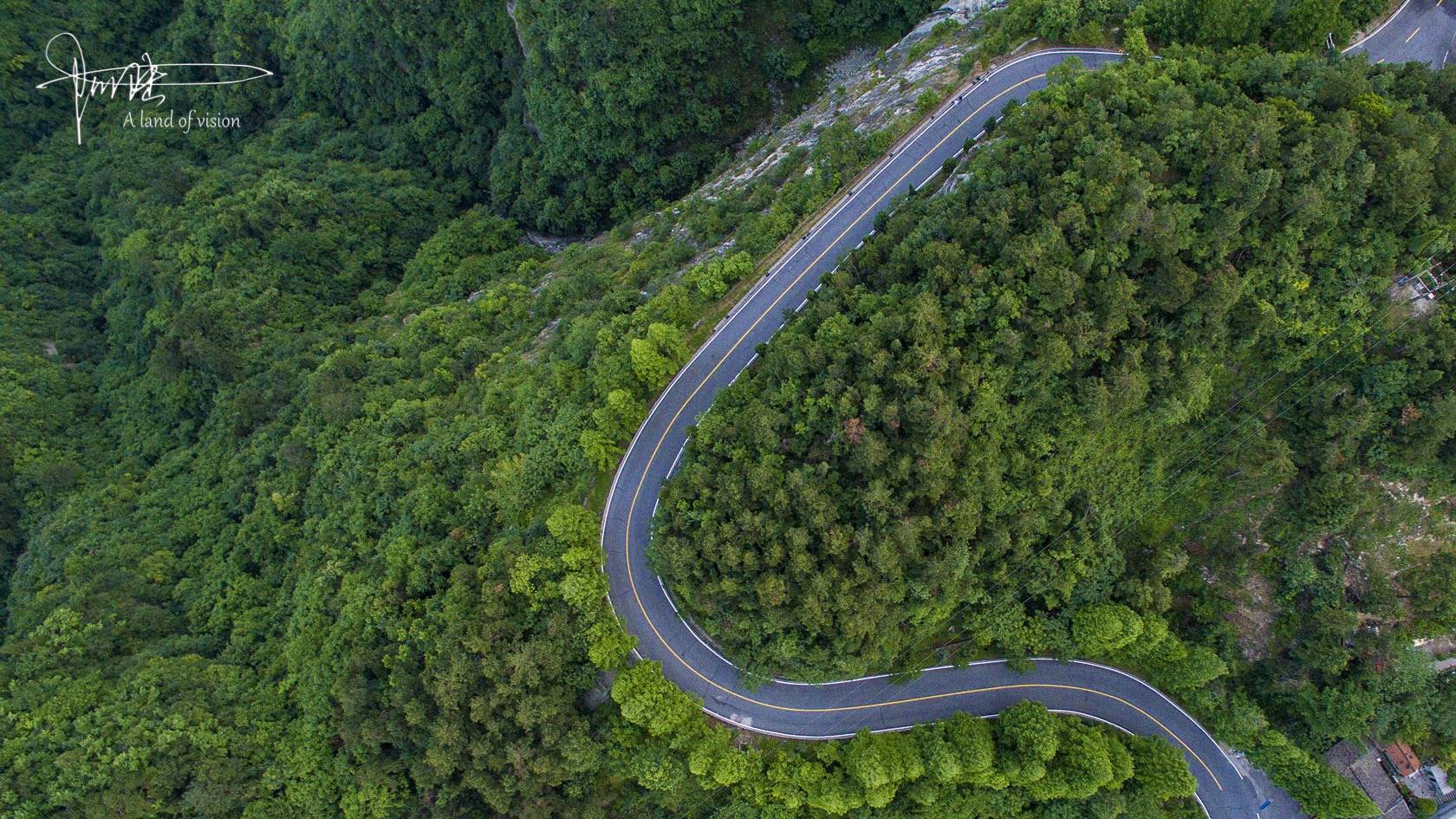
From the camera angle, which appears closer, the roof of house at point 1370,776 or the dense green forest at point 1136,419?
the dense green forest at point 1136,419

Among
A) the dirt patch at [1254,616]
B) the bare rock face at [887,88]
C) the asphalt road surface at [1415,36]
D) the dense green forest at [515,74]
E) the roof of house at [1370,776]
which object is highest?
the dense green forest at [515,74]

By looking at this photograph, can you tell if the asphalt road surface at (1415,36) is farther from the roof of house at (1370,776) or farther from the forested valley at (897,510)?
the roof of house at (1370,776)

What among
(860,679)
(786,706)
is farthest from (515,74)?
(860,679)

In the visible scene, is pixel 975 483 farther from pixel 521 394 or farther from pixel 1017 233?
pixel 521 394

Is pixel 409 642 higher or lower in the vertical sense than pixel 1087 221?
lower

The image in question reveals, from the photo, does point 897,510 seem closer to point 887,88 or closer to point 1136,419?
point 1136,419

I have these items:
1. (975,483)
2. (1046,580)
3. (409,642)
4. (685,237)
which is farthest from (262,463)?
(1046,580)

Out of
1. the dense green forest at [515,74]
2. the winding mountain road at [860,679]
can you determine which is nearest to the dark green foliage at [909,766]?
the winding mountain road at [860,679]
